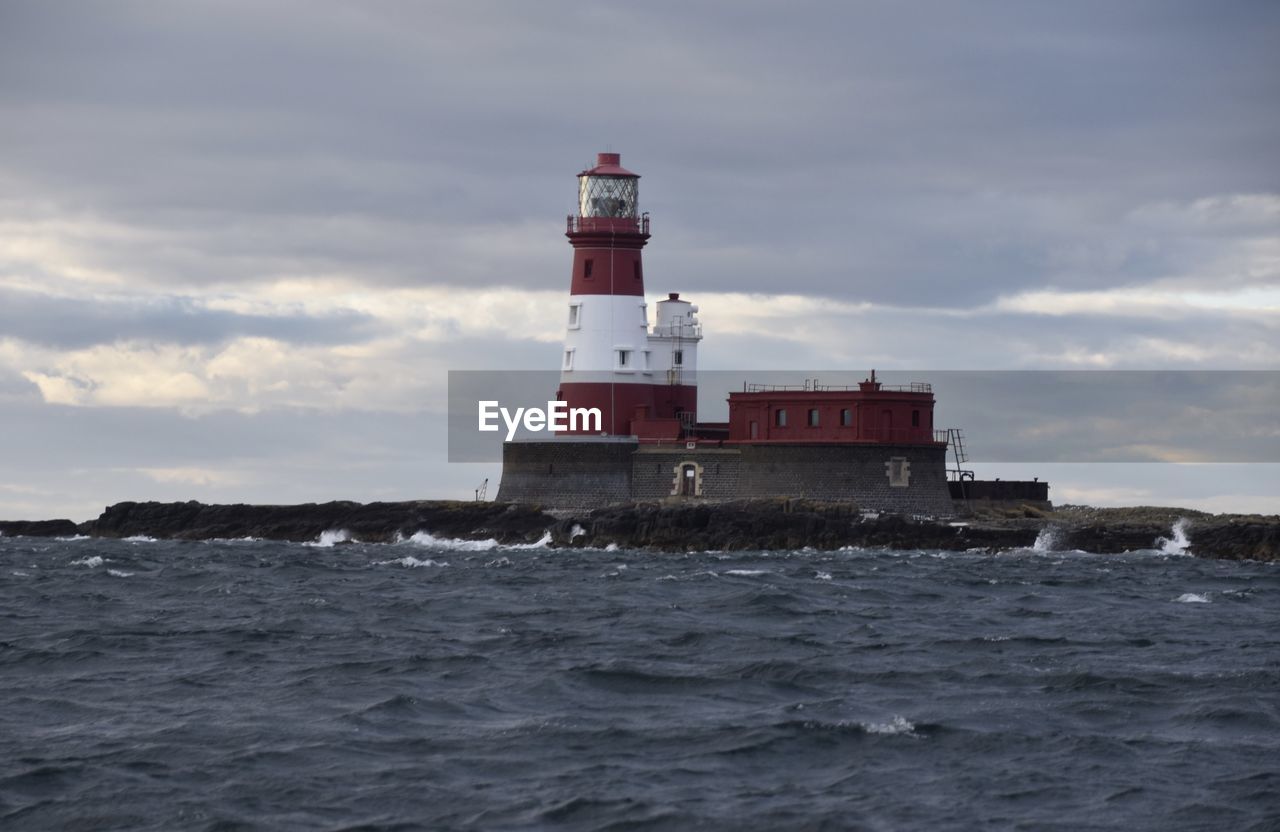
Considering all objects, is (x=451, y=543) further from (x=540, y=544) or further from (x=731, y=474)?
(x=731, y=474)

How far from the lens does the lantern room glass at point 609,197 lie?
49844 millimetres

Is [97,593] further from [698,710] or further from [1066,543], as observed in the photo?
[1066,543]

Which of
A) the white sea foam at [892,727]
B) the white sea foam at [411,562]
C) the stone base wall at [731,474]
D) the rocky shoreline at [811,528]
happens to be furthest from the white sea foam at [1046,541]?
the white sea foam at [892,727]

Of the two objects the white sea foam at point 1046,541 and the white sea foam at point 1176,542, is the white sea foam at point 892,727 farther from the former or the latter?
the white sea foam at point 1176,542

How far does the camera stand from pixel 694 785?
14.2 m

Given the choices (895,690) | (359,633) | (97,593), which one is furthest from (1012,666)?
(97,593)

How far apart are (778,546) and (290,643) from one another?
22889 mm

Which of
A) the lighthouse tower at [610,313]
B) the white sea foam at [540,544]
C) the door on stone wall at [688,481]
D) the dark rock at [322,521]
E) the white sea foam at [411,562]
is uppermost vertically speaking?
the lighthouse tower at [610,313]

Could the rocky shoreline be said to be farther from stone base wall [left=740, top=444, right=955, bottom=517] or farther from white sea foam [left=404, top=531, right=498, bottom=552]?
stone base wall [left=740, top=444, right=955, bottom=517]

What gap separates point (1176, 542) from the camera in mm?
44000

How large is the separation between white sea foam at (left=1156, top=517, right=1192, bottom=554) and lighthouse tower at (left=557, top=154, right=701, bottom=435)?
13.5 meters

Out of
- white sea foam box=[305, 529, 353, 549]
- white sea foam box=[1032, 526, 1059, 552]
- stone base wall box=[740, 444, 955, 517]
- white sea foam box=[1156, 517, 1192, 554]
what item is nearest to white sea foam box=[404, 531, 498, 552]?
white sea foam box=[305, 529, 353, 549]

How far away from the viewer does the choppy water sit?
13633 millimetres

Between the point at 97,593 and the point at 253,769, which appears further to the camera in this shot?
the point at 97,593
